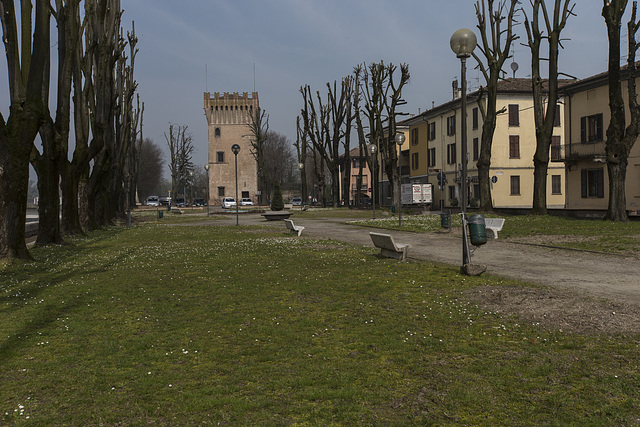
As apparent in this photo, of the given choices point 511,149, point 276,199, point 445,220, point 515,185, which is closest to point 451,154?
point 511,149

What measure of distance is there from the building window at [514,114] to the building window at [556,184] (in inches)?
233

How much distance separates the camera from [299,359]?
18.4 feet

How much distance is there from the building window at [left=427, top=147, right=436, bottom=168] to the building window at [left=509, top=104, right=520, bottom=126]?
1112 cm

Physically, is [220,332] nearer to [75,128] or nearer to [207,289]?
[207,289]

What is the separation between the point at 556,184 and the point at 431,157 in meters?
15.4

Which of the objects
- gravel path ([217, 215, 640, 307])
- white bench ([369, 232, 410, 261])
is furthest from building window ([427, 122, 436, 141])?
white bench ([369, 232, 410, 261])

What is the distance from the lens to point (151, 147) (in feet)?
367

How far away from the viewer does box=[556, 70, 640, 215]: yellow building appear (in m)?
37.0

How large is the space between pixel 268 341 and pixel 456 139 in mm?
51529

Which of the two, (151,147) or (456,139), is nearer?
(456,139)

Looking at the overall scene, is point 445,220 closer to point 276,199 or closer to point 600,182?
point 600,182

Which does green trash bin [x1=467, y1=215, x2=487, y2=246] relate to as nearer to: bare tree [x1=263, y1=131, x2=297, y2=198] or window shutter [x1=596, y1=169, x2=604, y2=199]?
window shutter [x1=596, y1=169, x2=604, y2=199]

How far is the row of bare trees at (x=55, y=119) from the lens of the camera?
14.1m

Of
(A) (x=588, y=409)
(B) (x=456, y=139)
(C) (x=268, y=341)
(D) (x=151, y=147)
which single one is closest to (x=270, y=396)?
(C) (x=268, y=341)
